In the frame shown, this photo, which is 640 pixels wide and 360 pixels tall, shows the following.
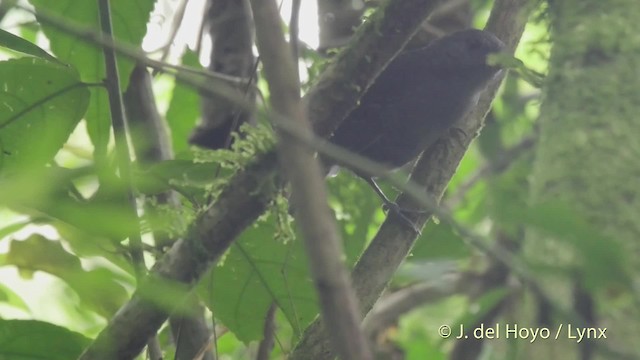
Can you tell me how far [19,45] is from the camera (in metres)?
2.15

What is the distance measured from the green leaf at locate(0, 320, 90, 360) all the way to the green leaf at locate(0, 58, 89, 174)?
1.33 ft

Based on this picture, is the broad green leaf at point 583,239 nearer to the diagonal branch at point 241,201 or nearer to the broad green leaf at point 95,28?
the diagonal branch at point 241,201

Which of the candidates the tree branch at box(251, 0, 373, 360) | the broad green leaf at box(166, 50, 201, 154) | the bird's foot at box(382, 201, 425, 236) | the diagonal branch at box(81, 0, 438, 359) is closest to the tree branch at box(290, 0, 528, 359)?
the bird's foot at box(382, 201, 425, 236)

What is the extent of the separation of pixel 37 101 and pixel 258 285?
704 millimetres

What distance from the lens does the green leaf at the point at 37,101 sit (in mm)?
2145

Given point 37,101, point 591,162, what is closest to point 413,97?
point 37,101

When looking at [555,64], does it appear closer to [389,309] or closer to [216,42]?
[216,42]

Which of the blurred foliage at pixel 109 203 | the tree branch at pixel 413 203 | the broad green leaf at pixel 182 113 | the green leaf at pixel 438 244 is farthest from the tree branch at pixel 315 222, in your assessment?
the broad green leaf at pixel 182 113

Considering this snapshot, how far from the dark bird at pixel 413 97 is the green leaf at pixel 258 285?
967 millimetres

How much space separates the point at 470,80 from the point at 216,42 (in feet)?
3.28

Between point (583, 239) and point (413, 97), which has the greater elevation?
point (413, 97)

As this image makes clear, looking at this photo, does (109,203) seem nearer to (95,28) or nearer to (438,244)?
(95,28)

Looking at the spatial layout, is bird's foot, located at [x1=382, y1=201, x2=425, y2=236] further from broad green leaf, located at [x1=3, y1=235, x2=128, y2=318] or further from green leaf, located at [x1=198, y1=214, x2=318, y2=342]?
broad green leaf, located at [x1=3, y1=235, x2=128, y2=318]

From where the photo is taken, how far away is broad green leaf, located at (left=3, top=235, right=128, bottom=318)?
2.15 meters
